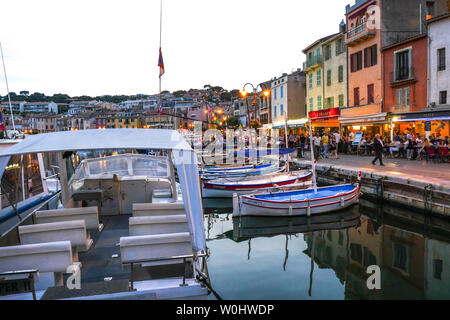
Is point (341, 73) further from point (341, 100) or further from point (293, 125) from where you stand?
point (293, 125)

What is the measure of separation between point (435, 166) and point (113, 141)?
678 inches

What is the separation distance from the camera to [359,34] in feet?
102

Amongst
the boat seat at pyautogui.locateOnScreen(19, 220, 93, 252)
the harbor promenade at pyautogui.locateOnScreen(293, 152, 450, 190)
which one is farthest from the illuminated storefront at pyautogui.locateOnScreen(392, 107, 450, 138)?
the boat seat at pyautogui.locateOnScreen(19, 220, 93, 252)

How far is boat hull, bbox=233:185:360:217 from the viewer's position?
1466cm

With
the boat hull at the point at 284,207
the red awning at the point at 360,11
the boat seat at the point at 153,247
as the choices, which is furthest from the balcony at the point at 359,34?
the boat seat at the point at 153,247

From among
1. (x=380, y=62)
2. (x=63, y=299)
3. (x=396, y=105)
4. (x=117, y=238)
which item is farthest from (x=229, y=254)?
(x=380, y=62)

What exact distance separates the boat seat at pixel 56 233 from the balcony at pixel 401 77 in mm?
25255

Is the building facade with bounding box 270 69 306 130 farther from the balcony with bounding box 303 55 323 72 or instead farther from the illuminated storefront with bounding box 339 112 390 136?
the illuminated storefront with bounding box 339 112 390 136

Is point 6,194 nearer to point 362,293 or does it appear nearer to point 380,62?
point 362,293

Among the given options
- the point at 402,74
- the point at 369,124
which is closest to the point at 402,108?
the point at 402,74

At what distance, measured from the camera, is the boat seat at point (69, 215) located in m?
6.74

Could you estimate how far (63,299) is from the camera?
412 centimetres

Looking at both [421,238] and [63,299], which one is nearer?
[63,299]

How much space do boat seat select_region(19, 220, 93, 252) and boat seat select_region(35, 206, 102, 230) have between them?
971 mm
